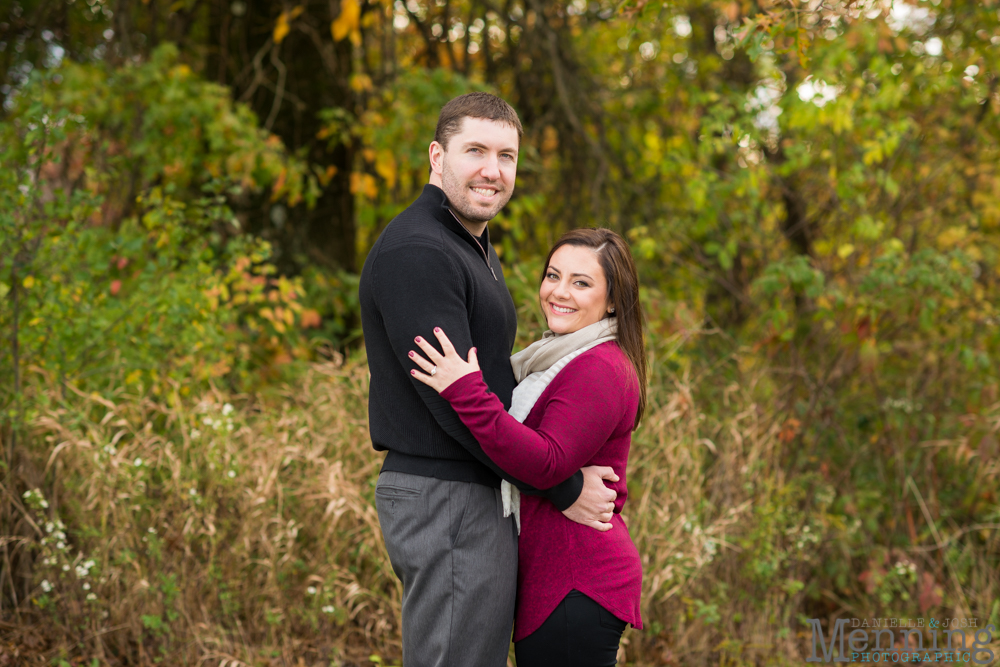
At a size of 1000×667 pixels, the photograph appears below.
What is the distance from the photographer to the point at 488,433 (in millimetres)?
1824

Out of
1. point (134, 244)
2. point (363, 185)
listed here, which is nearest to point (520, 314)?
point (363, 185)

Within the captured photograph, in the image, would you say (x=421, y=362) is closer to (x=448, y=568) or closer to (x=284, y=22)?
(x=448, y=568)

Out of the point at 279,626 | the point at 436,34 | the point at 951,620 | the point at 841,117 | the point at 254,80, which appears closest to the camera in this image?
the point at 279,626

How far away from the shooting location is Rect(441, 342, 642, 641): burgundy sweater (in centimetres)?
184

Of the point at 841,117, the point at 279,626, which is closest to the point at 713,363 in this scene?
the point at 841,117

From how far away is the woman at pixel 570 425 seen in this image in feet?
6.05

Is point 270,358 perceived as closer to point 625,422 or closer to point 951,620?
point 625,422

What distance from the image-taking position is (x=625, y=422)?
6.89 ft

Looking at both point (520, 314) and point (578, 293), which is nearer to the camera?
point (578, 293)

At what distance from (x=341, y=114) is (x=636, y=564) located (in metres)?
4.51

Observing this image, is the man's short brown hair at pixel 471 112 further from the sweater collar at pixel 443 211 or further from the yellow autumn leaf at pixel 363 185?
the yellow autumn leaf at pixel 363 185

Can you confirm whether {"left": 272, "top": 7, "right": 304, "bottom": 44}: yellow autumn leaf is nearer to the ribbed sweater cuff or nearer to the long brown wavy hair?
the long brown wavy hair

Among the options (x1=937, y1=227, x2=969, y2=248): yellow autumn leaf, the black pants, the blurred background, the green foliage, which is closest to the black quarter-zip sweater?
the black pants

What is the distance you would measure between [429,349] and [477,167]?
53cm
